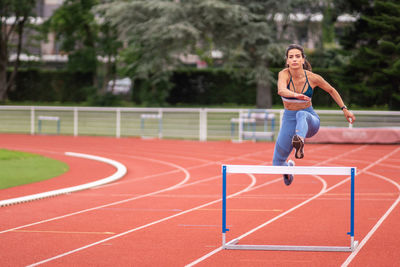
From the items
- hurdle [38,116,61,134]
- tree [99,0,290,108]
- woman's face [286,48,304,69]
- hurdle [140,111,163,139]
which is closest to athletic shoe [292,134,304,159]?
woman's face [286,48,304,69]

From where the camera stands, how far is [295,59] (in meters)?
6.80

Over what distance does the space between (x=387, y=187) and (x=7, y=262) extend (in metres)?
8.67

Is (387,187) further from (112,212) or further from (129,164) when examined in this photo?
(129,164)

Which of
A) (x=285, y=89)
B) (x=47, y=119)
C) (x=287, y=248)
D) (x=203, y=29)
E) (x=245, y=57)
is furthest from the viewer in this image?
(x=245, y=57)

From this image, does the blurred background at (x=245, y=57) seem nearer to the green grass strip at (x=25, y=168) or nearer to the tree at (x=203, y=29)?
the tree at (x=203, y=29)

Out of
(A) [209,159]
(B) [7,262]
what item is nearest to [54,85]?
(A) [209,159]

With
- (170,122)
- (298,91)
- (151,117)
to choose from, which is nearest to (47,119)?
(151,117)

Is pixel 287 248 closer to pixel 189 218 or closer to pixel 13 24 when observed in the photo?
pixel 189 218

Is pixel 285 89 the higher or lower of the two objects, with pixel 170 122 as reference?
higher

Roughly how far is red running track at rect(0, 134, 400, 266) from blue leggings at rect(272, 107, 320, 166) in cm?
110

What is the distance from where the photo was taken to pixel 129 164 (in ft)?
58.5

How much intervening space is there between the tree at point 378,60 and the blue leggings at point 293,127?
21212 mm

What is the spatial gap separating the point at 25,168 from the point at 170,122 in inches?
463

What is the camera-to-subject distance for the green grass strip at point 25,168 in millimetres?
13913
